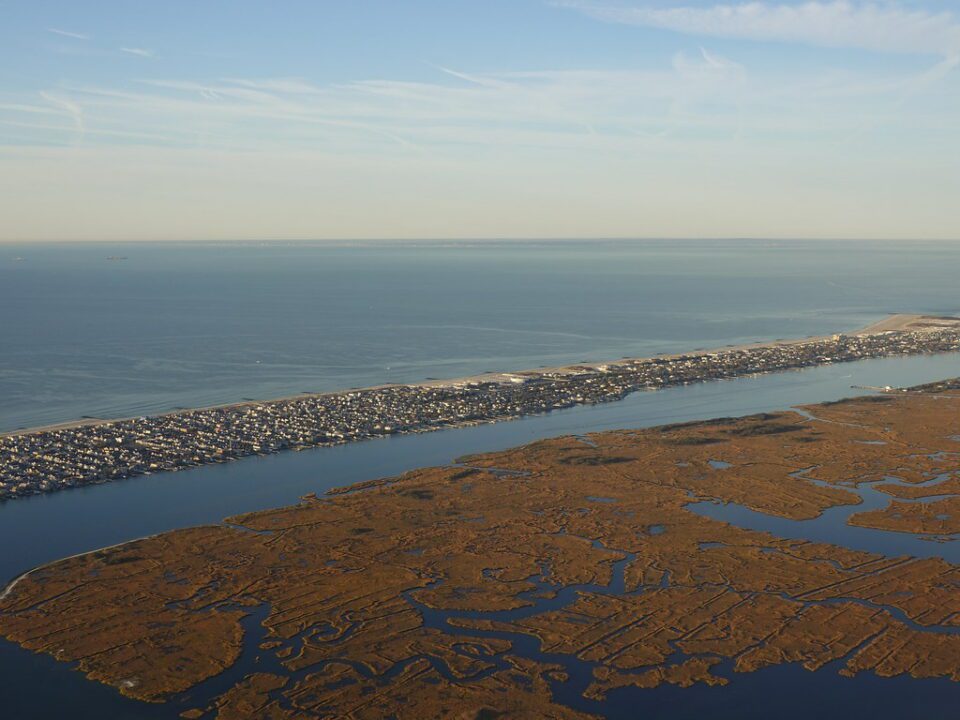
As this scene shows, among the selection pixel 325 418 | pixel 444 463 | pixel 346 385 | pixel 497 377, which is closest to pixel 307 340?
pixel 346 385

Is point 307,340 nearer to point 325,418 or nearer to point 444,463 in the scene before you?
point 325,418

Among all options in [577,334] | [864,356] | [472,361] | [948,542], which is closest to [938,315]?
[864,356]

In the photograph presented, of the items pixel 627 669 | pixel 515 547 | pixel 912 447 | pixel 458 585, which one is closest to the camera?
pixel 627 669

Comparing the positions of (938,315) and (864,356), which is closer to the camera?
(864,356)

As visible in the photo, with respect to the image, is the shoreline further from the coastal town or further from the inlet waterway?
the inlet waterway

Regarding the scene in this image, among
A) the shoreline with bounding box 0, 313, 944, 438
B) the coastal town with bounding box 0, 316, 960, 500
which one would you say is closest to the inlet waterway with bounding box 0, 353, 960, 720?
the coastal town with bounding box 0, 316, 960, 500

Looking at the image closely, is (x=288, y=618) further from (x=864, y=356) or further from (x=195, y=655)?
(x=864, y=356)
